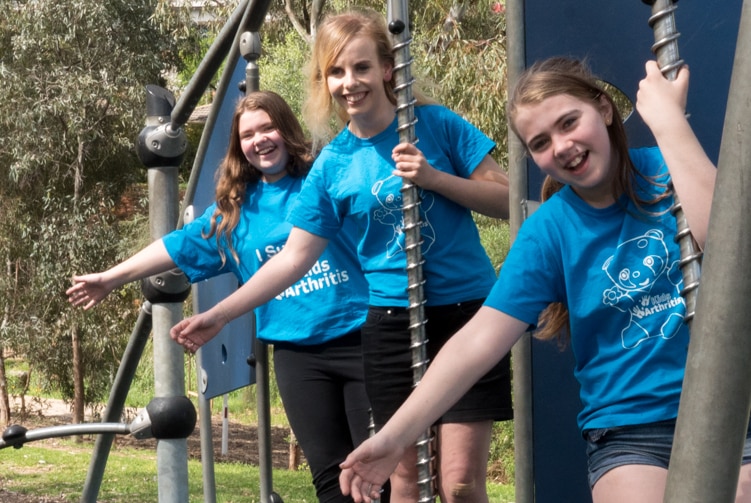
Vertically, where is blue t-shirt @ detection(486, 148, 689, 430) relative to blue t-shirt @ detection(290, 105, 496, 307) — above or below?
below

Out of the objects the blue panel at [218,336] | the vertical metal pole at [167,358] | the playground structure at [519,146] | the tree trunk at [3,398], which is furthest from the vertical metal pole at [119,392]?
the tree trunk at [3,398]

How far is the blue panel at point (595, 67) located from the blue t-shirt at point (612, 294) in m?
0.42

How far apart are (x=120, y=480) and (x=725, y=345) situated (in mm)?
10129

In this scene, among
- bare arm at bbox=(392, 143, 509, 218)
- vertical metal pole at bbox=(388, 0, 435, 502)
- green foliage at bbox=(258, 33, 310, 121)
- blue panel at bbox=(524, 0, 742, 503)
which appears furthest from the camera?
green foliage at bbox=(258, 33, 310, 121)

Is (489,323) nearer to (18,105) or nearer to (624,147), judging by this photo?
(624,147)

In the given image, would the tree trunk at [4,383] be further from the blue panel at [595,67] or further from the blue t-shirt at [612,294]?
the blue t-shirt at [612,294]

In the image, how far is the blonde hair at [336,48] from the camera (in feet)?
8.50

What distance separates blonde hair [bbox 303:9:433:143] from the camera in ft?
8.50

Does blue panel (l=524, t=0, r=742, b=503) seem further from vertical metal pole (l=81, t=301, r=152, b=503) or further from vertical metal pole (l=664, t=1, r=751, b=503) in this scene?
vertical metal pole (l=664, t=1, r=751, b=503)

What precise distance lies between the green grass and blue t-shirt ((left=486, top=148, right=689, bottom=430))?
6.17 m

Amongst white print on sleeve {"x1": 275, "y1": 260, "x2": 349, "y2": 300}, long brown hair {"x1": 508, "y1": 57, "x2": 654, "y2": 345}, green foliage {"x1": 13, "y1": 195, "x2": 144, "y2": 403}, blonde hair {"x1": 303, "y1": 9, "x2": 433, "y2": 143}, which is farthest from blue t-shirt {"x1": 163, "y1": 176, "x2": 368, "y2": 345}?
green foliage {"x1": 13, "y1": 195, "x2": 144, "y2": 403}

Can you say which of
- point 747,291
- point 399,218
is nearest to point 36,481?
point 399,218

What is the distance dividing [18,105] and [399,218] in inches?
619

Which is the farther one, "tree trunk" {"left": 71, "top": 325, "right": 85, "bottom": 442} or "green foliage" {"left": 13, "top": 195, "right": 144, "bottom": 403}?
Result: "tree trunk" {"left": 71, "top": 325, "right": 85, "bottom": 442}
